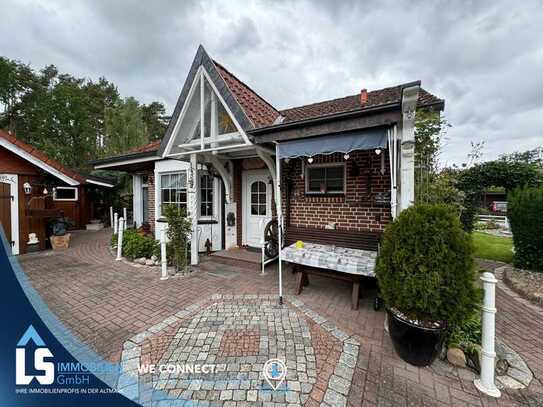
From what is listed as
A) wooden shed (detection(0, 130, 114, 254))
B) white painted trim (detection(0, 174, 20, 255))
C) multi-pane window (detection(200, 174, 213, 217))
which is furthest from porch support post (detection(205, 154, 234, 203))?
white painted trim (detection(0, 174, 20, 255))

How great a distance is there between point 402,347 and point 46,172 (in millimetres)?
10215

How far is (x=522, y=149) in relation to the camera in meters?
28.0

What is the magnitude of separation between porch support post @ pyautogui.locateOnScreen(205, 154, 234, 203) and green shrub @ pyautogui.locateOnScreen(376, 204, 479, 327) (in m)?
4.76

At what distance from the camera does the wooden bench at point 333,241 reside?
349cm

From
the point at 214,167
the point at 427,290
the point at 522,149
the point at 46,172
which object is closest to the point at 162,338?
the point at 427,290

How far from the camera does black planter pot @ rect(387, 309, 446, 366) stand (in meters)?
2.15

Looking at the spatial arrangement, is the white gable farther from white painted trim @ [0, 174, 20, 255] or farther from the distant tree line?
the distant tree line

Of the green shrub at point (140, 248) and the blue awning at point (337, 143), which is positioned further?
the green shrub at point (140, 248)

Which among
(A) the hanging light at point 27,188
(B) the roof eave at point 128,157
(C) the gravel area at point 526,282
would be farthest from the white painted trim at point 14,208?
(C) the gravel area at point 526,282

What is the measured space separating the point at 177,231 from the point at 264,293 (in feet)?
8.23

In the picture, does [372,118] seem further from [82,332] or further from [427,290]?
[82,332]

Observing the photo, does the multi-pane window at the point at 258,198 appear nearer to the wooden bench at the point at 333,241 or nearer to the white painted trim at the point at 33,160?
the wooden bench at the point at 333,241

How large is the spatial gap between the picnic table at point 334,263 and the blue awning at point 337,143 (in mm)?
1726

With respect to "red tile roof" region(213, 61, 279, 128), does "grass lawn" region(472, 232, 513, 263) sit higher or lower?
lower
